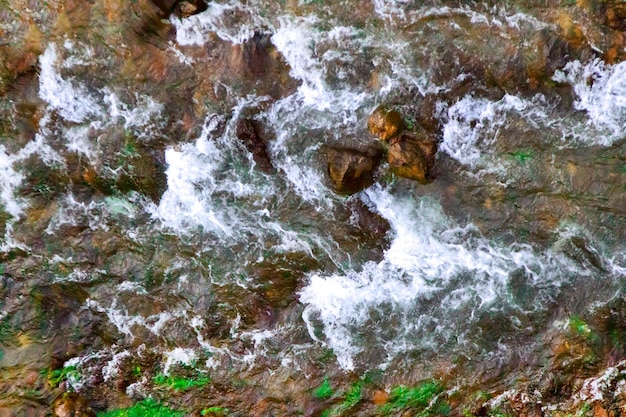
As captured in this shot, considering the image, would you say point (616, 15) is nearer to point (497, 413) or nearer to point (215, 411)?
point (497, 413)

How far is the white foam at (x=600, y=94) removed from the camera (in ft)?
22.1

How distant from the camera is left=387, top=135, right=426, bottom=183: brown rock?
6941 millimetres

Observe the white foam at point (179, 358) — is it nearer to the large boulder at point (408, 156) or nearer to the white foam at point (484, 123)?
the large boulder at point (408, 156)

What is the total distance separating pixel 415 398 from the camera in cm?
705

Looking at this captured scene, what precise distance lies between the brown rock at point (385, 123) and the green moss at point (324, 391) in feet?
11.6

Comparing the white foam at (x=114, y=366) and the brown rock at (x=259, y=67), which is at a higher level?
the brown rock at (x=259, y=67)

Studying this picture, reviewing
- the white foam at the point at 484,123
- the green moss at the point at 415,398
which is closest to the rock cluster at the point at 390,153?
the white foam at the point at 484,123

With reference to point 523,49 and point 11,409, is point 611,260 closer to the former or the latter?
point 523,49

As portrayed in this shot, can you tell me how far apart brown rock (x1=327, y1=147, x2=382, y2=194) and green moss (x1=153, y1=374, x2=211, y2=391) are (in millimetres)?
3389

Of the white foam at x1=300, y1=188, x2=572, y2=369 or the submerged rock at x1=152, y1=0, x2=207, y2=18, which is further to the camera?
the white foam at x1=300, y1=188, x2=572, y2=369

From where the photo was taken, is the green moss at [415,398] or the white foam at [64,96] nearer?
the green moss at [415,398]

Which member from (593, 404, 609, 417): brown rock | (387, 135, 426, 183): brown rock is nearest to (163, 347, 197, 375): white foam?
(387, 135, 426, 183): brown rock

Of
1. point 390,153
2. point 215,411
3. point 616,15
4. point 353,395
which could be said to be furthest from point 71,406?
point 616,15

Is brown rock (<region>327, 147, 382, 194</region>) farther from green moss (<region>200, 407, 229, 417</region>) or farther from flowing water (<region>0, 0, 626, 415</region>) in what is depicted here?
green moss (<region>200, 407, 229, 417</region>)
